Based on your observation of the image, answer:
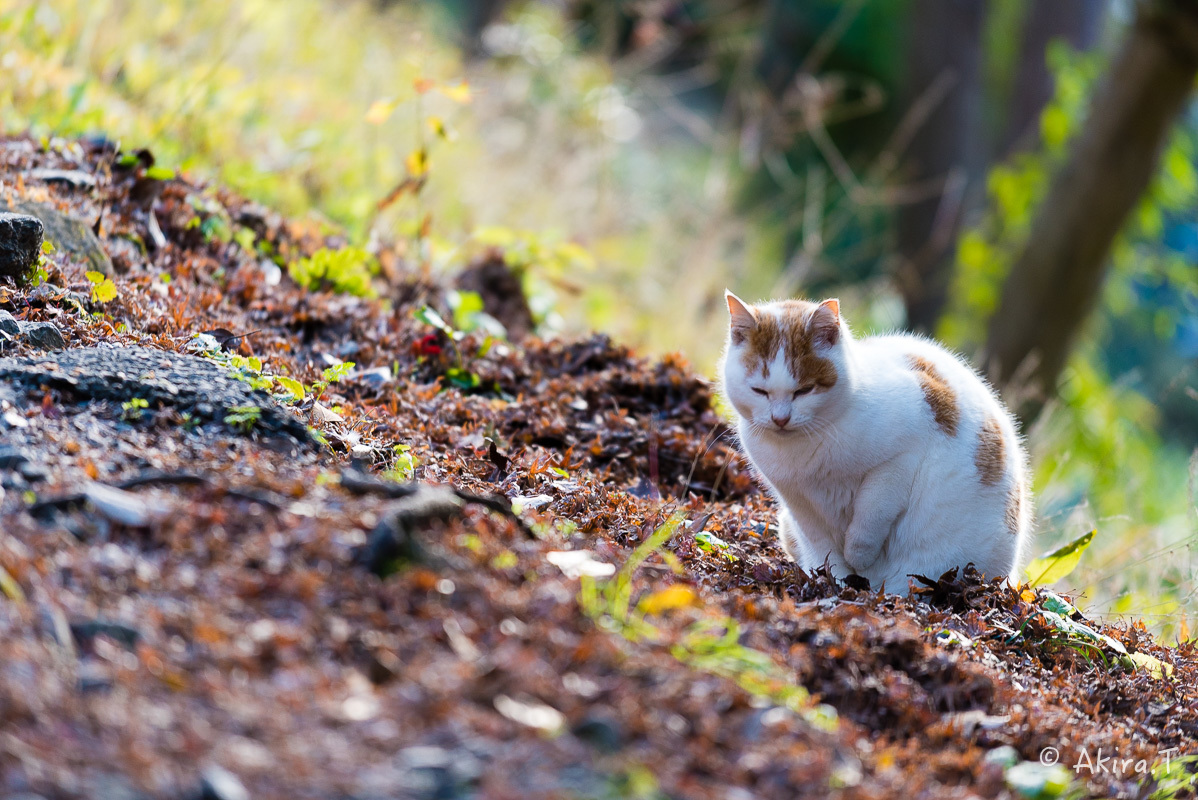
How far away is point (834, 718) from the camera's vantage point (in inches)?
78.3

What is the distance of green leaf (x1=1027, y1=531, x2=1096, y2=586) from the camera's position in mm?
3480

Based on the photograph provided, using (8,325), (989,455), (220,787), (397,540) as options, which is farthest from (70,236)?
(989,455)

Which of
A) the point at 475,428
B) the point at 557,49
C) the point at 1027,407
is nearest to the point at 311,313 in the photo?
the point at 475,428

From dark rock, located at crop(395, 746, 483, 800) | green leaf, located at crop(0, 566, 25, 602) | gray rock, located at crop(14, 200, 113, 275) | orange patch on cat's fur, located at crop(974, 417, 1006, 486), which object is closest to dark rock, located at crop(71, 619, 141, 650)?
green leaf, located at crop(0, 566, 25, 602)

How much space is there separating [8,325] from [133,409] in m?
0.63

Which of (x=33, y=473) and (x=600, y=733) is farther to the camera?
(x=33, y=473)

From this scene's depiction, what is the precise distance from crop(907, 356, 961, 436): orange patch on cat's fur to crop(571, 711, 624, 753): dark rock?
1746mm

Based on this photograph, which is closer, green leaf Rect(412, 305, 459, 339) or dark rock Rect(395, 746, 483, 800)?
dark rock Rect(395, 746, 483, 800)

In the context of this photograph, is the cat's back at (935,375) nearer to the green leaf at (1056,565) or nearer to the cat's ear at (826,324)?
the cat's ear at (826,324)

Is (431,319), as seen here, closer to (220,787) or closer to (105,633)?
(105,633)

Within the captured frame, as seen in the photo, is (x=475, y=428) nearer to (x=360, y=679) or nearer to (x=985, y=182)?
(x=360, y=679)

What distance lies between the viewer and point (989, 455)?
2990mm

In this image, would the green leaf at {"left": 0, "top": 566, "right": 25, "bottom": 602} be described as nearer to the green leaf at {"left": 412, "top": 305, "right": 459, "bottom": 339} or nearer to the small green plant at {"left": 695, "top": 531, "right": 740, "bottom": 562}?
the small green plant at {"left": 695, "top": 531, "right": 740, "bottom": 562}

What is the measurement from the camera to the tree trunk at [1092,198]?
554 cm
